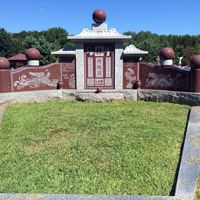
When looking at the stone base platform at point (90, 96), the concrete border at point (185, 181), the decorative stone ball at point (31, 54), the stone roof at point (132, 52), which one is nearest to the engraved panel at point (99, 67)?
the stone base platform at point (90, 96)

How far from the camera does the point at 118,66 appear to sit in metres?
9.91

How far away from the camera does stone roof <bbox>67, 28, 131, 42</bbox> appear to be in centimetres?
934

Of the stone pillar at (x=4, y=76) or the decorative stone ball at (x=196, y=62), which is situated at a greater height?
the decorative stone ball at (x=196, y=62)

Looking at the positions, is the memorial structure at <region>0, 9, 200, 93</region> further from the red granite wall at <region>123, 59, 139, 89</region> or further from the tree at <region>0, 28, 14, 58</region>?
the tree at <region>0, 28, 14, 58</region>

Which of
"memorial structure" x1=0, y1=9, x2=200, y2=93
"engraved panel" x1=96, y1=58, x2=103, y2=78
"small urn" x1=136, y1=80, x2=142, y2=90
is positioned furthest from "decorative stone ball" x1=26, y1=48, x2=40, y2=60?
"small urn" x1=136, y1=80, x2=142, y2=90

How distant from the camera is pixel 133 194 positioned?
2943 mm

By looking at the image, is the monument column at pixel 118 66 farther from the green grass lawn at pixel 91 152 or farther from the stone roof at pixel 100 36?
the green grass lawn at pixel 91 152

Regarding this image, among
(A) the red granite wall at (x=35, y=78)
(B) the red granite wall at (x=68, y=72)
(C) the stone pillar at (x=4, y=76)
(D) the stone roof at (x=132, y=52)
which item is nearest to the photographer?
(C) the stone pillar at (x=4, y=76)

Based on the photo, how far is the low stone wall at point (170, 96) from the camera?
8157mm

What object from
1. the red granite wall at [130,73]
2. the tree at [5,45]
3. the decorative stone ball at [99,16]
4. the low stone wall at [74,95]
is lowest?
the low stone wall at [74,95]

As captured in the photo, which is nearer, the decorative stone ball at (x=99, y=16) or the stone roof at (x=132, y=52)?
the stone roof at (x=132, y=52)

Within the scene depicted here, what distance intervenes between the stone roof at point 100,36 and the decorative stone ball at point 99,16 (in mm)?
474

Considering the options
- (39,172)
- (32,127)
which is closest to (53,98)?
(32,127)

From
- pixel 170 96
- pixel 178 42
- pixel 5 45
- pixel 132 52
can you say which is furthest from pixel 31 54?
pixel 178 42
